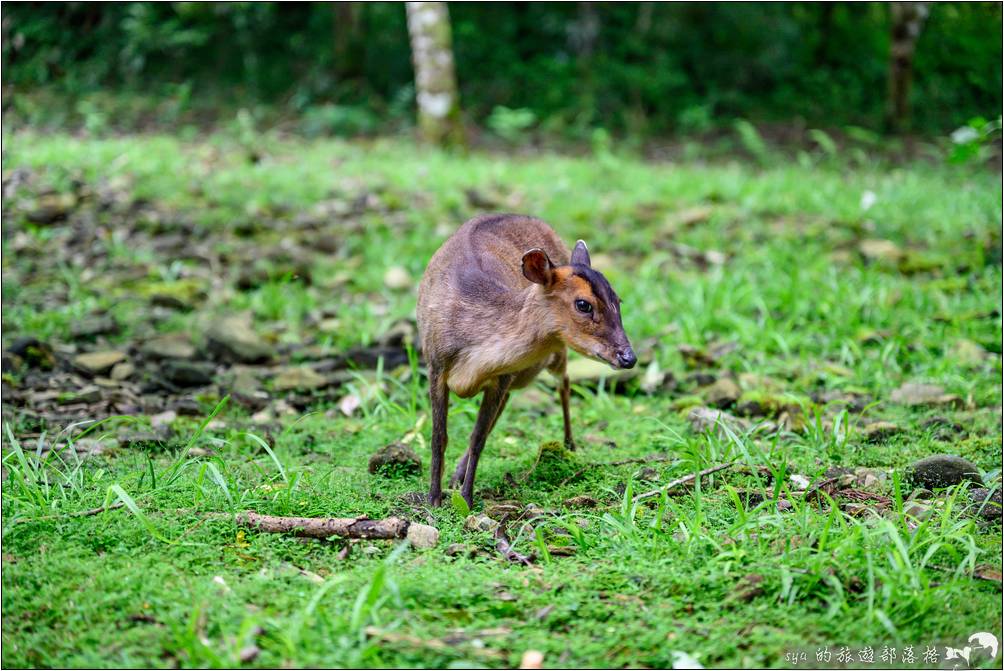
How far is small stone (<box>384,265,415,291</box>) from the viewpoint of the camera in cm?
736

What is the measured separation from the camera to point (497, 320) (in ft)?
13.7

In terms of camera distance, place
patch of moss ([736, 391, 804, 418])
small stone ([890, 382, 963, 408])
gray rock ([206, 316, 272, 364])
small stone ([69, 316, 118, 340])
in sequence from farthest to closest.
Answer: small stone ([69, 316, 118, 340]), gray rock ([206, 316, 272, 364]), small stone ([890, 382, 963, 408]), patch of moss ([736, 391, 804, 418])

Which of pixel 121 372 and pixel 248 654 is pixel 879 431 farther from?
pixel 121 372

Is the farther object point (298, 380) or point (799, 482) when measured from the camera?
point (298, 380)

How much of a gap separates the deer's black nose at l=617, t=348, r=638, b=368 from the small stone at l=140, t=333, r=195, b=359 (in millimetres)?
3135

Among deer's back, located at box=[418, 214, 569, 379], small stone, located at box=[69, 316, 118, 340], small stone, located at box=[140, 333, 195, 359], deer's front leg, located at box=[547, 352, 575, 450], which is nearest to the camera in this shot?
deer's back, located at box=[418, 214, 569, 379]

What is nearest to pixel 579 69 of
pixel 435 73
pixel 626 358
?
pixel 435 73

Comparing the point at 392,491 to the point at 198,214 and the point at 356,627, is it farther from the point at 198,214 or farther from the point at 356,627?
the point at 198,214

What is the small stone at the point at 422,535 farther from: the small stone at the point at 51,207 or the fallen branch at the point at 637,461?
the small stone at the point at 51,207

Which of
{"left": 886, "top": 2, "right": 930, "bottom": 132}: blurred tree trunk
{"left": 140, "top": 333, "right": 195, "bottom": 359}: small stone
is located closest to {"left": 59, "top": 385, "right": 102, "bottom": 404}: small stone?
{"left": 140, "top": 333, "right": 195, "bottom": 359}: small stone

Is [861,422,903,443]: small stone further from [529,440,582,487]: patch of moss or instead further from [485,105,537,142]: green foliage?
[485,105,537,142]: green foliage

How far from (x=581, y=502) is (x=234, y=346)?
282 cm

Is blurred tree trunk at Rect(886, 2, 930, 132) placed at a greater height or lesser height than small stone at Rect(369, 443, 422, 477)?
greater

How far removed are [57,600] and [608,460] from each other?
93.3 inches
